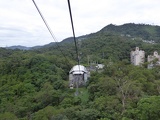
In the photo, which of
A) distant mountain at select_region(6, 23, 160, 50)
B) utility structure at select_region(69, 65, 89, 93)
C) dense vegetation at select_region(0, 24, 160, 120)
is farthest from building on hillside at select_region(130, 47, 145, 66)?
distant mountain at select_region(6, 23, 160, 50)

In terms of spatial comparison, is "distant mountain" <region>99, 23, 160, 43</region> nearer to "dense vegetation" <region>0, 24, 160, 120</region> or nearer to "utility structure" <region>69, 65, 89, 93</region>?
"dense vegetation" <region>0, 24, 160, 120</region>

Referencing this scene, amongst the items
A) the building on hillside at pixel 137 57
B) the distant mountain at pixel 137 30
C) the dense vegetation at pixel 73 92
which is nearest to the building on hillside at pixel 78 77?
the dense vegetation at pixel 73 92

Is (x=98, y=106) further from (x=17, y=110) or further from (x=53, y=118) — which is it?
(x=17, y=110)

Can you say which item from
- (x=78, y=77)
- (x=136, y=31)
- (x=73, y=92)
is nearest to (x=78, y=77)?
(x=78, y=77)

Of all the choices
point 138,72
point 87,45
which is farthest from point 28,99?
point 87,45

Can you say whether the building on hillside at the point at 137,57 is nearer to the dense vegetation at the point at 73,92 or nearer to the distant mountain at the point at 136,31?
the dense vegetation at the point at 73,92

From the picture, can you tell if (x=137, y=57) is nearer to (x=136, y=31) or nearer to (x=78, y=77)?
(x=78, y=77)
